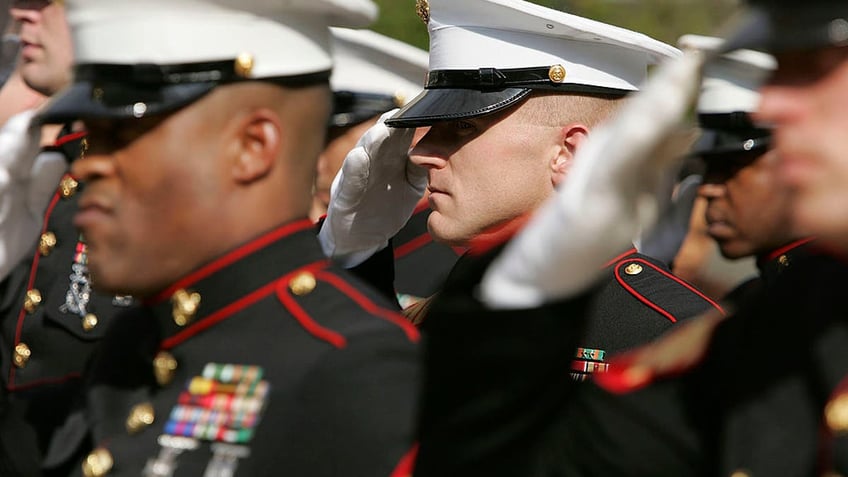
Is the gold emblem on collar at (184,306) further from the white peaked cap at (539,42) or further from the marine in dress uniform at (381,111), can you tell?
the marine in dress uniform at (381,111)

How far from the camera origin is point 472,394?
71.1 inches

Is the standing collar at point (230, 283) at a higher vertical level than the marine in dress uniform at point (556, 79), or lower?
higher

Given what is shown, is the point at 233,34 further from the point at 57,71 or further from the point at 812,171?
the point at 57,71

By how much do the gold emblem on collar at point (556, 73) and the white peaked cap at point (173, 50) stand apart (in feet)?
3.88

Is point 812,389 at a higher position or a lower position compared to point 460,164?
higher

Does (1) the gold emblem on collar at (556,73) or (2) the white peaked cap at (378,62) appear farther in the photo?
(2) the white peaked cap at (378,62)

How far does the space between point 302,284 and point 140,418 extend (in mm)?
387

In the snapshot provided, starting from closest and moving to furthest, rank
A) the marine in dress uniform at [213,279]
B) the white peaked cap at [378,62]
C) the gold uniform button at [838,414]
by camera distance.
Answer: the gold uniform button at [838,414], the marine in dress uniform at [213,279], the white peaked cap at [378,62]

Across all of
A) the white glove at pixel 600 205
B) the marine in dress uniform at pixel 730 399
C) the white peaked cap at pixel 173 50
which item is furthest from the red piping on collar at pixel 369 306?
the white glove at pixel 600 205

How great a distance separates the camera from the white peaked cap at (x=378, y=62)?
6715 millimetres

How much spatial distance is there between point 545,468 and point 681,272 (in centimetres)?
513

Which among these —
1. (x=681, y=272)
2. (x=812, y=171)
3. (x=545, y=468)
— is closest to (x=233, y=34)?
(x=545, y=468)

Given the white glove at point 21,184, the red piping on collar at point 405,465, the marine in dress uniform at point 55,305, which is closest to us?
the red piping on collar at point 405,465

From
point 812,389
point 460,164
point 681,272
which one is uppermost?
point 812,389
